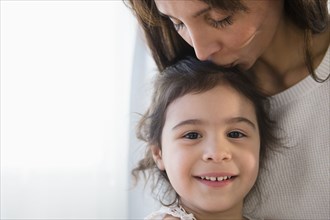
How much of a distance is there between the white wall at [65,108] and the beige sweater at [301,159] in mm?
624

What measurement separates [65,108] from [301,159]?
802 mm

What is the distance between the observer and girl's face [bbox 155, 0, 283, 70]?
102 centimetres

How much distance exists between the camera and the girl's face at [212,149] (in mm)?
1139

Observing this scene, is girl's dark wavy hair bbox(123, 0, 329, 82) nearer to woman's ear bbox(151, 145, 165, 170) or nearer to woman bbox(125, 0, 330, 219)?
woman bbox(125, 0, 330, 219)

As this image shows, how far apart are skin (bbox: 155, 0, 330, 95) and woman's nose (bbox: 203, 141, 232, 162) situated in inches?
8.2

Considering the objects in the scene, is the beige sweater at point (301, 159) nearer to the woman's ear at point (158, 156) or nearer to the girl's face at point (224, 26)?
the girl's face at point (224, 26)

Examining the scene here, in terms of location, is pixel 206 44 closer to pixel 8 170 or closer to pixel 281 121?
pixel 281 121

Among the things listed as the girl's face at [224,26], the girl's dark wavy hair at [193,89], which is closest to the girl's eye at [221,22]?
the girl's face at [224,26]

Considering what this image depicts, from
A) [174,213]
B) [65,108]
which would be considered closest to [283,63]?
[174,213]

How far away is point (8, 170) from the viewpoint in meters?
1.56

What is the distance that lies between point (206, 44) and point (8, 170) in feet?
2.76

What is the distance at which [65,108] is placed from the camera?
5.37ft

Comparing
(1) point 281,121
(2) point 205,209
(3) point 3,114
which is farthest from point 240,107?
(3) point 3,114

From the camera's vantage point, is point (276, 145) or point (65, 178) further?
point (65, 178)
